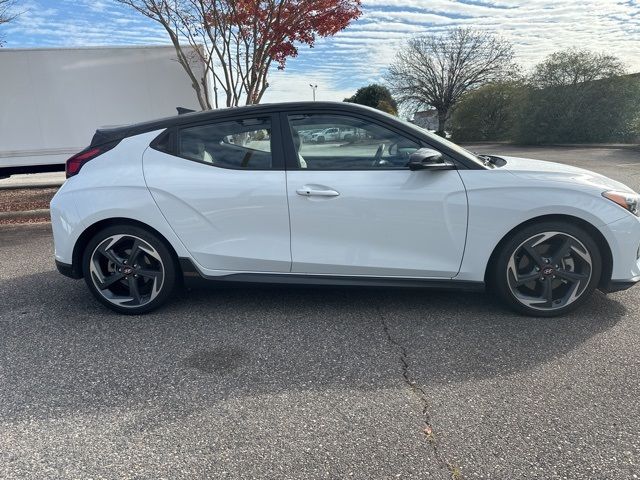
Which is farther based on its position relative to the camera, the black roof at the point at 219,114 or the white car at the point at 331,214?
the black roof at the point at 219,114

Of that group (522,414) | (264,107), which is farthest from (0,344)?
(522,414)

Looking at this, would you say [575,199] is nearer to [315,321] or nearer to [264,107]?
[315,321]

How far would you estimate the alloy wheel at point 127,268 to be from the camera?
3580mm

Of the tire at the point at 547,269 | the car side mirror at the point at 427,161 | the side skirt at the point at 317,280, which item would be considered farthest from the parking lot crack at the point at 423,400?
the car side mirror at the point at 427,161

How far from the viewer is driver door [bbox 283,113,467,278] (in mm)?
3287

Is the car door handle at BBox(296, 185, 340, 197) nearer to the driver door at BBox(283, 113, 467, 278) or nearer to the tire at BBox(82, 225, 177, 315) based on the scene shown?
the driver door at BBox(283, 113, 467, 278)

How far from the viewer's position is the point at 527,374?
2746mm

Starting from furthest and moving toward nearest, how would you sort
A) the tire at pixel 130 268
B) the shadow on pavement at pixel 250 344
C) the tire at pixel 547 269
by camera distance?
the tire at pixel 130 268
the tire at pixel 547 269
the shadow on pavement at pixel 250 344

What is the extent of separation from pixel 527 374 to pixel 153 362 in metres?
2.34

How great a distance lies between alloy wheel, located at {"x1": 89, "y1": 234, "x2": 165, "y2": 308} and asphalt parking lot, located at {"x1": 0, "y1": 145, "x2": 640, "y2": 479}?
175 mm

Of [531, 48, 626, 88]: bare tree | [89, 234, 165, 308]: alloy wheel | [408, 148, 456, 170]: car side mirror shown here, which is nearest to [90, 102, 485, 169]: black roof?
[408, 148, 456, 170]: car side mirror

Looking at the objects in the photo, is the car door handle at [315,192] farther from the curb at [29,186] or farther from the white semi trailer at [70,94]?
the curb at [29,186]

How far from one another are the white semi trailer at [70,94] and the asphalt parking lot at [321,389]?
21.7 ft

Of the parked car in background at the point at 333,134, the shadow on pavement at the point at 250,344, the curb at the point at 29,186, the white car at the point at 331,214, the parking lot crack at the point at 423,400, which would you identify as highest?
the parked car in background at the point at 333,134
